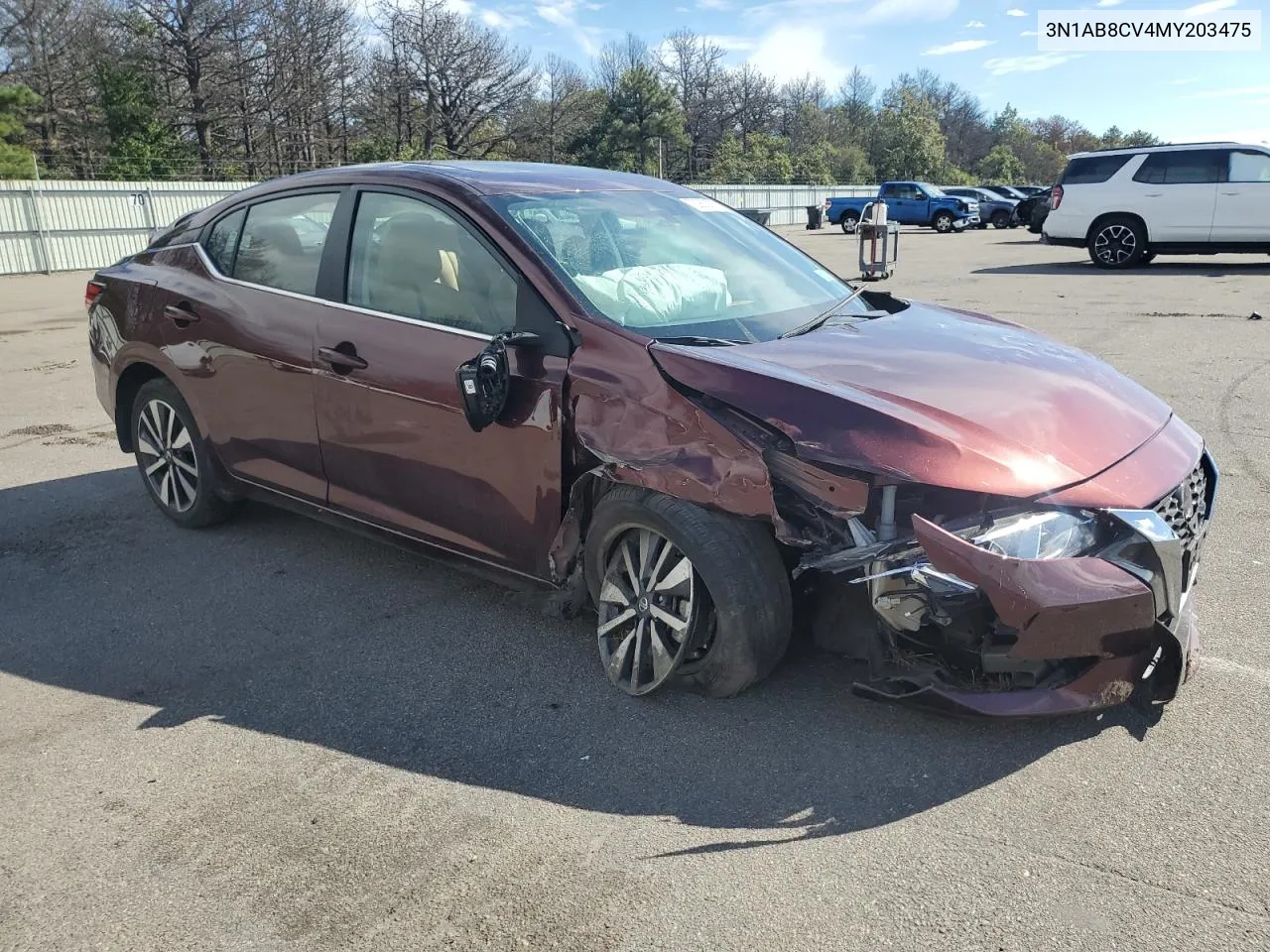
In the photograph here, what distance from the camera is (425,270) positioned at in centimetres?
396

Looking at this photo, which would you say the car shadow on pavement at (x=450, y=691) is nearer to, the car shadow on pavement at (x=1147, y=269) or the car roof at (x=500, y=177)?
the car roof at (x=500, y=177)

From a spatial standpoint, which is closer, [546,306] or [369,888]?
[369,888]

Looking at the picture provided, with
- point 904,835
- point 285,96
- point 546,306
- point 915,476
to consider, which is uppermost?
point 285,96

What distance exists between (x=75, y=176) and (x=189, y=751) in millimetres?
38261

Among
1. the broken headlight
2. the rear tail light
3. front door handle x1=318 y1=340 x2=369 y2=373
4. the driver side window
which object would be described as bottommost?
the broken headlight

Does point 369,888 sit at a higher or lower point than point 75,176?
lower

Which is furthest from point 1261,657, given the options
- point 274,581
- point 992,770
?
point 274,581

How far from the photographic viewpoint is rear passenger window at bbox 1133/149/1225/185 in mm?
16531

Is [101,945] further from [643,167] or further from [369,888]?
[643,167]

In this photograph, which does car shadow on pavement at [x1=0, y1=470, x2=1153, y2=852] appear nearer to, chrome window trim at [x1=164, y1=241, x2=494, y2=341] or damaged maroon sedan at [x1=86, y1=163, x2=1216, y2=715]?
damaged maroon sedan at [x1=86, y1=163, x2=1216, y2=715]

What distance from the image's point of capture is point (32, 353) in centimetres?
1161

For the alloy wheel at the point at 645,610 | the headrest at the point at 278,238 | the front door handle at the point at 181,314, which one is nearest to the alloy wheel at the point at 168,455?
the front door handle at the point at 181,314

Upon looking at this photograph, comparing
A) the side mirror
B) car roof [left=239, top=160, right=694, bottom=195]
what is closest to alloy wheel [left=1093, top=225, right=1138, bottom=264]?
car roof [left=239, top=160, right=694, bottom=195]

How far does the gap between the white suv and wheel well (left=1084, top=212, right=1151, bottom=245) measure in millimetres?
17
